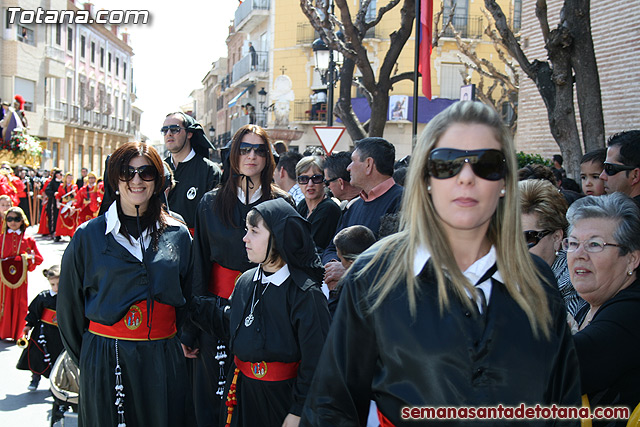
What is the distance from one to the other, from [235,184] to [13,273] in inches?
220

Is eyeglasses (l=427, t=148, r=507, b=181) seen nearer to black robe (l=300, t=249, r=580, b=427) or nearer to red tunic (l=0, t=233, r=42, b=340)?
black robe (l=300, t=249, r=580, b=427)

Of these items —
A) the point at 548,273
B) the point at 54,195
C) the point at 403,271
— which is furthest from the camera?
the point at 54,195

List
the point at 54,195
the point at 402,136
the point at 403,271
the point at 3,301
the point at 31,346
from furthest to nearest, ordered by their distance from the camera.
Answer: the point at 402,136, the point at 54,195, the point at 3,301, the point at 31,346, the point at 403,271

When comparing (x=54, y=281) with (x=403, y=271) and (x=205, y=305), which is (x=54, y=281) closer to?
(x=205, y=305)

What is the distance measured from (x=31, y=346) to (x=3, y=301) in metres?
2.39

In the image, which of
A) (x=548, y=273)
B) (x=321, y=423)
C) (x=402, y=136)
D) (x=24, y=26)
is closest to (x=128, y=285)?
(x=321, y=423)

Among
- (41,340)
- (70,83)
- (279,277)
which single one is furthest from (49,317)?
(70,83)

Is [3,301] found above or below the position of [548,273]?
below

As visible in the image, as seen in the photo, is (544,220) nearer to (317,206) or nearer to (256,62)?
(317,206)

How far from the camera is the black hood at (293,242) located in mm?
3873

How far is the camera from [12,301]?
9.20 metres

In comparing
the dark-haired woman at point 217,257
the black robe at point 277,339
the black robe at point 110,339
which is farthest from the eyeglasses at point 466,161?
the dark-haired woman at point 217,257

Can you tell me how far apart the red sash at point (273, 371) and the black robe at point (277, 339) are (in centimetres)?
3

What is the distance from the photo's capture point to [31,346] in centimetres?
713
